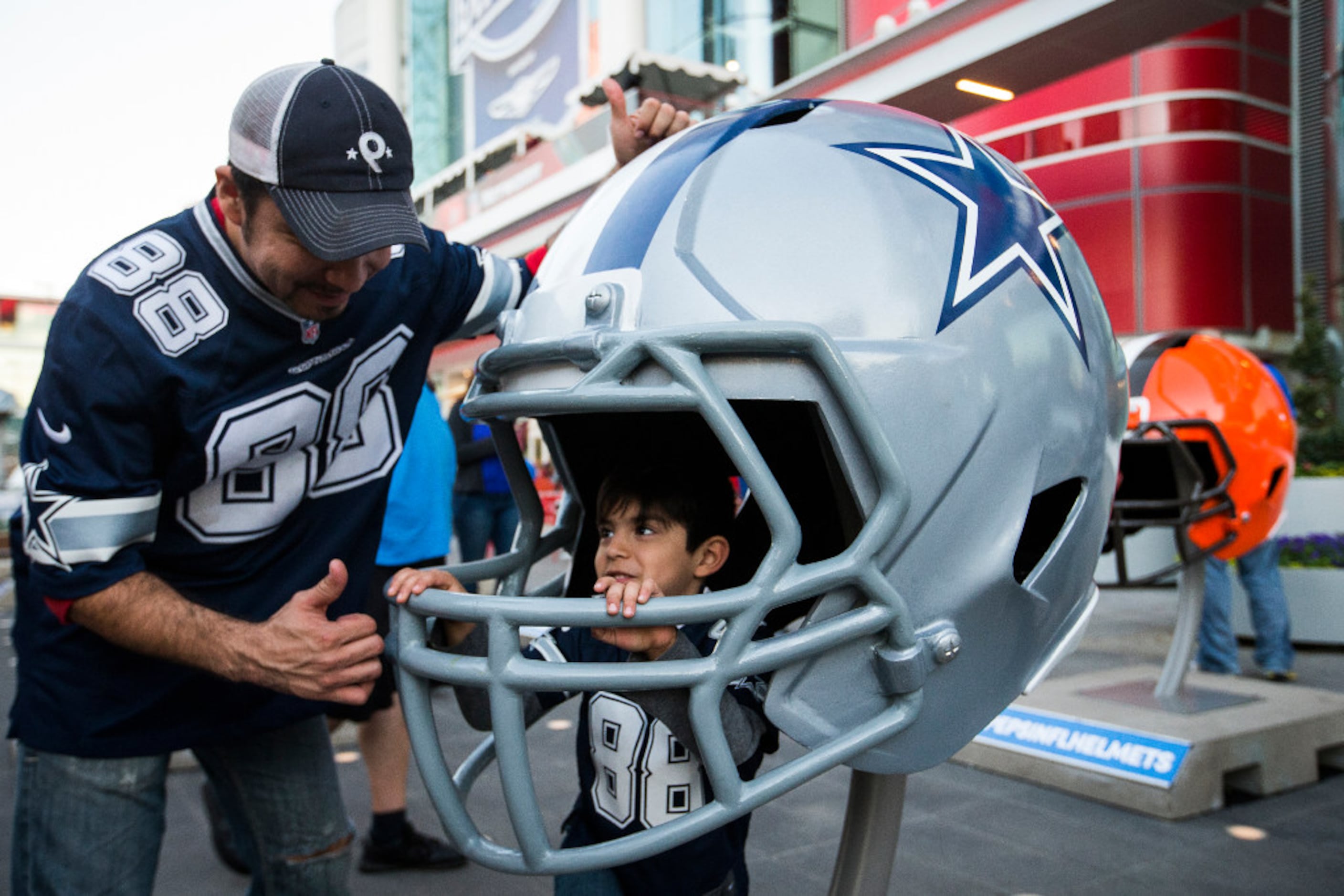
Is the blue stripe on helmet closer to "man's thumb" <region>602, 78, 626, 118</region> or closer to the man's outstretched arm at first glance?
"man's thumb" <region>602, 78, 626, 118</region>

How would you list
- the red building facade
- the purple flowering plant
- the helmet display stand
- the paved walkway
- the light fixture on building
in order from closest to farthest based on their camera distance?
the paved walkway
the helmet display stand
the purple flowering plant
the light fixture on building
the red building facade

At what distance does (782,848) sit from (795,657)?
7.54 ft

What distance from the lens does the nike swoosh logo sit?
4.71 feet

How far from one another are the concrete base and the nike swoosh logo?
2960 millimetres

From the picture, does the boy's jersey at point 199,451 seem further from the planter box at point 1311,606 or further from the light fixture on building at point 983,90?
the light fixture on building at point 983,90

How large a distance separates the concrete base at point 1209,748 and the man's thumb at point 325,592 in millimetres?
2710

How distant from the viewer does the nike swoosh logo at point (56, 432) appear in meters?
1.44

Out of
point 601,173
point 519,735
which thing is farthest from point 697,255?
point 601,173

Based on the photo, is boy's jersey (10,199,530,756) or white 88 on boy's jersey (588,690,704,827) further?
white 88 on boy's jersey (588,690,704,827)

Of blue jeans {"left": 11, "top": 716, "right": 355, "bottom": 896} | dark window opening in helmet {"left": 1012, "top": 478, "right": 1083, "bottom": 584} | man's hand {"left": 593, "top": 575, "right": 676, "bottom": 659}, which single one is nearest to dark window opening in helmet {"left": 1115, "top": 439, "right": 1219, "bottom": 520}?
dark window opening in helmet {"left": 1012, "top": 478, "right": 1083, "bottom": 584}

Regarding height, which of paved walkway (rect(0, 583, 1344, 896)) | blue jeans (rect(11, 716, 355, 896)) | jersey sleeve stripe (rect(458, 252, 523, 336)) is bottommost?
paved walkway (rect(0, 583, 1344, 896))

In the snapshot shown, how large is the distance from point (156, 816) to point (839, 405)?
4.27ft

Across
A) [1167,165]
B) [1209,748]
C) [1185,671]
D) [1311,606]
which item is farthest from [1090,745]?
[1167,165]

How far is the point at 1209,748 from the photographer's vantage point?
3.40 meters
